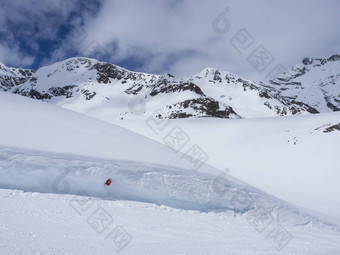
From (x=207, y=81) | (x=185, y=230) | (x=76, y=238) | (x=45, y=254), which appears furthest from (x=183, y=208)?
(x=207, y=81)

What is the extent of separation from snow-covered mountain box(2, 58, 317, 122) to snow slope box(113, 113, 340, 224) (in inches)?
1859

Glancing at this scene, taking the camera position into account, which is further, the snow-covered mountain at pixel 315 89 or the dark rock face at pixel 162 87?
the snow-covered mountain at pixel 315 89

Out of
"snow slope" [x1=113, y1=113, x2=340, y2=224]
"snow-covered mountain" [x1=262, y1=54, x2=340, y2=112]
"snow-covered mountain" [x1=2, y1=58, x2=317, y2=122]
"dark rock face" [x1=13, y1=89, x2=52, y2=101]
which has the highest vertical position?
"dark rock face" [x1=13, y1=89, x2=52, y2=101]

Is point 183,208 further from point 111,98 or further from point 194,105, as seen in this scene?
point 111,98

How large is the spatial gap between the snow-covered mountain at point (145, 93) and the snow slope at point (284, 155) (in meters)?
47.2

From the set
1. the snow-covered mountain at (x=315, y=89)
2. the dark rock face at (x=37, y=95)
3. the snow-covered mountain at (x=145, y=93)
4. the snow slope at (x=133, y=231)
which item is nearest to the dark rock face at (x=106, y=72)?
the snow-covered mountain at (x=145, y=93)

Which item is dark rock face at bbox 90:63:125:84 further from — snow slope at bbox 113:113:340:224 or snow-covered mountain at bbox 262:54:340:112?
snow slope at bbox 113:113:340:224

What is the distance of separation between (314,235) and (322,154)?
7431 mm

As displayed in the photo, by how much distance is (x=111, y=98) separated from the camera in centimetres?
9650

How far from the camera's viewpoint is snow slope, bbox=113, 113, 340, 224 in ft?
29.0

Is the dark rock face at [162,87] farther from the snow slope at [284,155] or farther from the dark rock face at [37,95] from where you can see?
the snow slope at [284,155]

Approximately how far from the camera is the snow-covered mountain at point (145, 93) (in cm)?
7200

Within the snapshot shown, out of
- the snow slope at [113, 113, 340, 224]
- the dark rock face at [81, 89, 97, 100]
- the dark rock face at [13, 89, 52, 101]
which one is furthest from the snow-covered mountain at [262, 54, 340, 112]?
the snow slope at [113, 113, 340, 224]

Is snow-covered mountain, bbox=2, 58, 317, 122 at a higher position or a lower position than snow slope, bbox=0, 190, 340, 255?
higher
